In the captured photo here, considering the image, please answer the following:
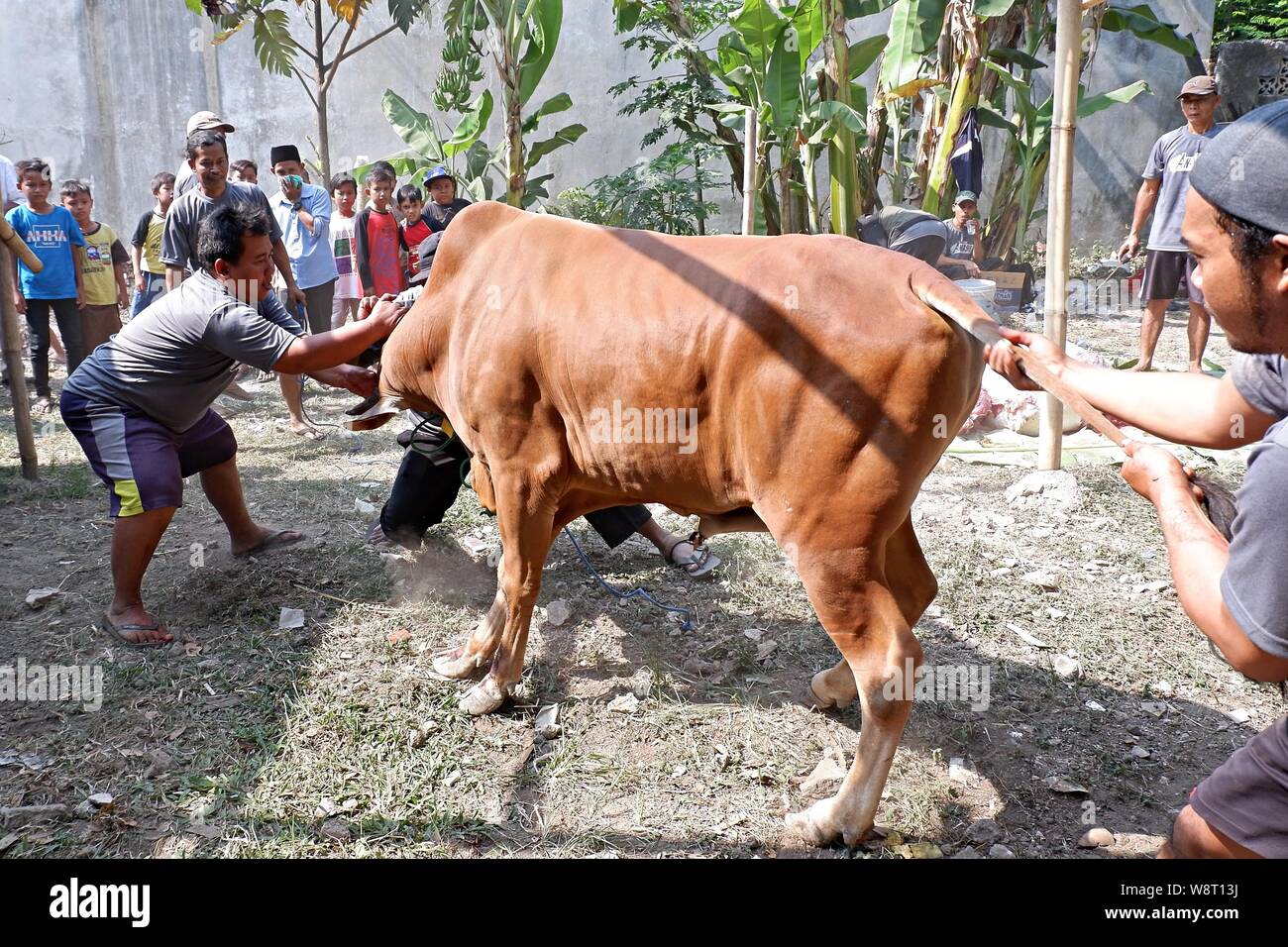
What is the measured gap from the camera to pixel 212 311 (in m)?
4.04

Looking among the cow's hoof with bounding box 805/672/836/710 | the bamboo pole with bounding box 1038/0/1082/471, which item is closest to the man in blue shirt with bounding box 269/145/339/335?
the bamboo pole with bounding box 1038/0/1082/471

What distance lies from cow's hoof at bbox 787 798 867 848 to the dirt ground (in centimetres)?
5

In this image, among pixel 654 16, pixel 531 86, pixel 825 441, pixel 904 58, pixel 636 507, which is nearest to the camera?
pixel 825 441

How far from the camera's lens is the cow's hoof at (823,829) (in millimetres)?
2904

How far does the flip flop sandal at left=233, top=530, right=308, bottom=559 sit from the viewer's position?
16.3ft

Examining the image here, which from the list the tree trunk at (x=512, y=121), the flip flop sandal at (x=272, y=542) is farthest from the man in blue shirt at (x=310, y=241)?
the flip flop sandal at (x=272, y=542)

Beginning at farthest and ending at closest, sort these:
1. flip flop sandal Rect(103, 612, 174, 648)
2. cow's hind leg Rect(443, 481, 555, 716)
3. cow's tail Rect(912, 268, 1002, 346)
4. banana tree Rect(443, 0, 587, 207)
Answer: banana tree Rect(443, 0, 587, 207)
flip flop sandal Rect(103, 612, 174, 648)
cow's hind leg Rect(443, 481, 555, 716)
cow's tail Rect(912, 268, 1002, 346)

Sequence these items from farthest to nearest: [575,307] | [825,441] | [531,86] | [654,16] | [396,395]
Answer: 1. [654,16]
2. [531,86]
3. [396,395]
4. [575,307]
5. [825,441]

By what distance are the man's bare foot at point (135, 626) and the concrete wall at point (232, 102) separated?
12129mm

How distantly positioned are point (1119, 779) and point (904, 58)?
25.2ft

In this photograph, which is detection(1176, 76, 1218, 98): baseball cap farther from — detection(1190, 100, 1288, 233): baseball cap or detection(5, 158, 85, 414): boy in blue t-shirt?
detection(5, 158, 85, 414): boy in blue t-shirt

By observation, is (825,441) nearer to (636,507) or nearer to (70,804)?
(636,507)

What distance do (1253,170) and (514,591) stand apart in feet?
8.67

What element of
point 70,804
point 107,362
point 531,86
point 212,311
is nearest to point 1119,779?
point 70,804
